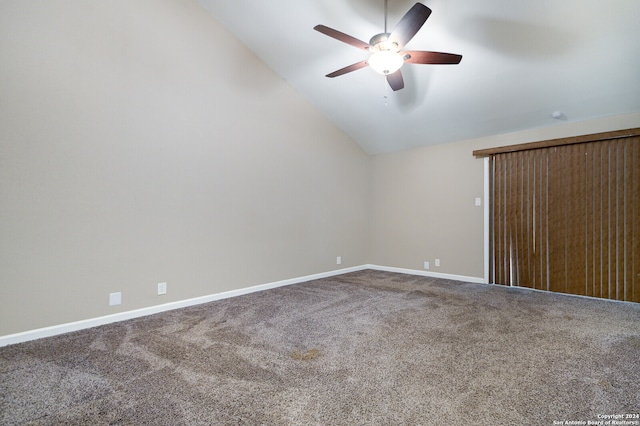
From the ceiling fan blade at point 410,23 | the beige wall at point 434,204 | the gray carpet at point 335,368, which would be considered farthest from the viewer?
the beige wall at point 434,204

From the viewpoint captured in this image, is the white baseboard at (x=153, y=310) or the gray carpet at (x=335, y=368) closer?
the gray carpet at (x=335, y=368)

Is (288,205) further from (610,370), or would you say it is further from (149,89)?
(610,370)

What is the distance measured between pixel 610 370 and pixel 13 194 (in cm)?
447

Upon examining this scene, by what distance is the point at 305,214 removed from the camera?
191 inches

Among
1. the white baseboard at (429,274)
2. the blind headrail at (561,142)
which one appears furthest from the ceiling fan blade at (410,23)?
the white baseboard at (429,274)

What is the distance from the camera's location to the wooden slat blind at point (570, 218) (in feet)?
11.7

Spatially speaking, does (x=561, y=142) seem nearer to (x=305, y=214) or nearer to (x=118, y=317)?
(x=305, y=214)

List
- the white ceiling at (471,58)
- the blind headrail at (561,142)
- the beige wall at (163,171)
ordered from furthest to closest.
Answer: the blind headrail at (561,142) → the white ceiling at (471,58) → the beige wall at (163,171)

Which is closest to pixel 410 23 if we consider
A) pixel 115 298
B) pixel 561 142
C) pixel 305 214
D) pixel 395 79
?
pixel 395 79

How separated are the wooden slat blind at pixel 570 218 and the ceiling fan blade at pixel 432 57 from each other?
238cm

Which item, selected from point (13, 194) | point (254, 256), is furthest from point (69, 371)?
point (254, 256)

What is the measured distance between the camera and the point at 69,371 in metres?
2.03

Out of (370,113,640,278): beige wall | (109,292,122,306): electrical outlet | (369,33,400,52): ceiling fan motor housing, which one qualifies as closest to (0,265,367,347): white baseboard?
(109,292,122,306): electrical outlet

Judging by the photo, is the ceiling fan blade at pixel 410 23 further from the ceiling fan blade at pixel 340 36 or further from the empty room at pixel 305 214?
the ceiling fan blade at pixel 340 36
